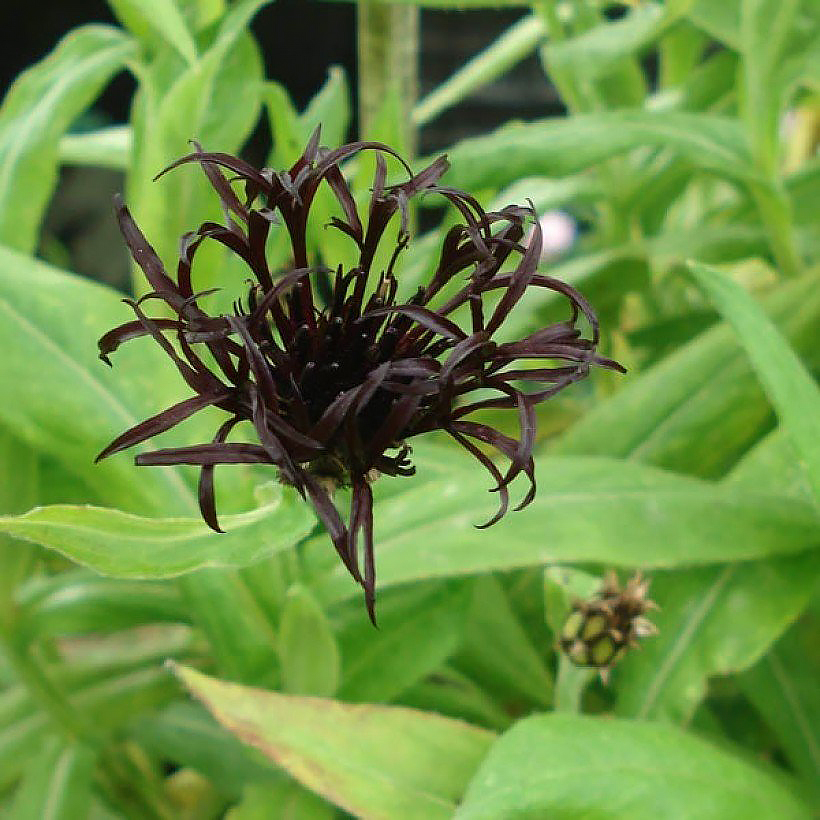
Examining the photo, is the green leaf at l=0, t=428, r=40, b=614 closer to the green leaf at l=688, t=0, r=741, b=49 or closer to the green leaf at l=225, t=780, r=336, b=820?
the green leaf at l=225, t=780, r=336, b=820

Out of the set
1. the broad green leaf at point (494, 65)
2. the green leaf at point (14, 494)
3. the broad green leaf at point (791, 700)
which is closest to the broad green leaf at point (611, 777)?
the broad green leaf at point (791, 700)

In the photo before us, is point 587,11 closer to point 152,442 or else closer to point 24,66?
point 152,442

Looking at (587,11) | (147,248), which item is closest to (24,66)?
(587,11)

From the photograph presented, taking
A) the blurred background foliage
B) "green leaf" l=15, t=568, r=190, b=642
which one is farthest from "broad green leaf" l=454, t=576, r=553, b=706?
"green leaf" l=15, t=568, r=190, b=642

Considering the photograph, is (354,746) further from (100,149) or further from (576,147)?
(100,149)

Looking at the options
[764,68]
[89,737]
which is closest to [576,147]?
[764,68]

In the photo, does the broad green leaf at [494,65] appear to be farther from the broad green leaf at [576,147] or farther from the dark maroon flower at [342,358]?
the dark maroon flower at [342,358]

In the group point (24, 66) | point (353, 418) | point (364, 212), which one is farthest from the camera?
point (24, 66)

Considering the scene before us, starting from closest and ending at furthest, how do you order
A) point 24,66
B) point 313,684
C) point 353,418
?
point 353,418
point 313,684
point 24,66
